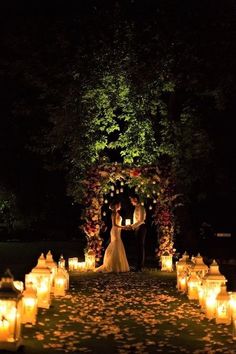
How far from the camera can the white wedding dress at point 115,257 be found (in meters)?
16.0

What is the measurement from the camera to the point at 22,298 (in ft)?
25.0

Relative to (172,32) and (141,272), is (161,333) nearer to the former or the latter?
(141,272)

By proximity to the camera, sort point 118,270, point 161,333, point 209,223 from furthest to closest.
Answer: point 209,223
point 118,270
point 161,333

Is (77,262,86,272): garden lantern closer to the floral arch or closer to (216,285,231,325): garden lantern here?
the floral arch

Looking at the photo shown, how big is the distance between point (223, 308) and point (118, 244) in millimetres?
7549

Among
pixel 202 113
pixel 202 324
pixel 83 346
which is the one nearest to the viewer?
pixel 83 346

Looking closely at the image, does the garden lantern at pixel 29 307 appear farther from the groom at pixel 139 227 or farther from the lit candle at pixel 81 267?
the groom at pixel 139 227

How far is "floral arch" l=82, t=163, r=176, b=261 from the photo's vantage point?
17.7m

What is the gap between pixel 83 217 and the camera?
17.8 metres

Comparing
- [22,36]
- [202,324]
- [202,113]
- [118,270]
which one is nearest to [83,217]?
[118,270]

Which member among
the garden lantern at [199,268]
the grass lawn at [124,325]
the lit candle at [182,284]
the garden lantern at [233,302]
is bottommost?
the grass lawn at [124,325]

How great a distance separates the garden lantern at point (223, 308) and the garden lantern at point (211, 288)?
1.57ft

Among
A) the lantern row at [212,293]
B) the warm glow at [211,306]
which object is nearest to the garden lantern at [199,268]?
the lantern row at [212,293]

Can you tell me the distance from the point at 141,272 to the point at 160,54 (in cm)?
619
